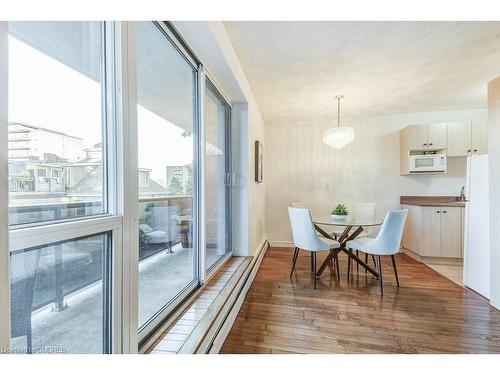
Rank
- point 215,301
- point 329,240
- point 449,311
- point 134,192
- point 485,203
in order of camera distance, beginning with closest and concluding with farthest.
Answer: point 134,192 → point 215,301 → point 449,311 → point 485,203 → point 329,240

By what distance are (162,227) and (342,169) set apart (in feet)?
12.4

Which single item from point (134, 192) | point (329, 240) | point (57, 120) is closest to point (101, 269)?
point (134, 192)

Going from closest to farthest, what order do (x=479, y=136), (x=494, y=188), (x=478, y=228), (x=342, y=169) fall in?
(x=494, y=188), (x=478, y=228), (x=479, y=136), (x=342, y=169)

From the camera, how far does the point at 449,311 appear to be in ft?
7.00

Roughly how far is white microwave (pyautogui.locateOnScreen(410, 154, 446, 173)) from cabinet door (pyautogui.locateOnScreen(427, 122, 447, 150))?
158 mm

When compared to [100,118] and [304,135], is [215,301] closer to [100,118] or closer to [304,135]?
[100,118]

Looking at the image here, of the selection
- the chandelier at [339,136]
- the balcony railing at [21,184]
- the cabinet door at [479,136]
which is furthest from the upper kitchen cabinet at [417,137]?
the balcony railing at [21,184]

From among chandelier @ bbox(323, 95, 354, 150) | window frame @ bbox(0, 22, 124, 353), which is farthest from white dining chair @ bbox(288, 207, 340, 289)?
window frame @ bbox(0, 22, 124, 353)

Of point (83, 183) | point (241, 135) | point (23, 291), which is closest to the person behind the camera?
point (23, 291)

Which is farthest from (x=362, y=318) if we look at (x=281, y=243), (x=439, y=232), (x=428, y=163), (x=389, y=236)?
(x=428, y=163)

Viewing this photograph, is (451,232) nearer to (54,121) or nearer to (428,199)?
(428,199)

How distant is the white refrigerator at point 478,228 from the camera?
241 centimetres

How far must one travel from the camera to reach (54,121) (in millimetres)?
812
